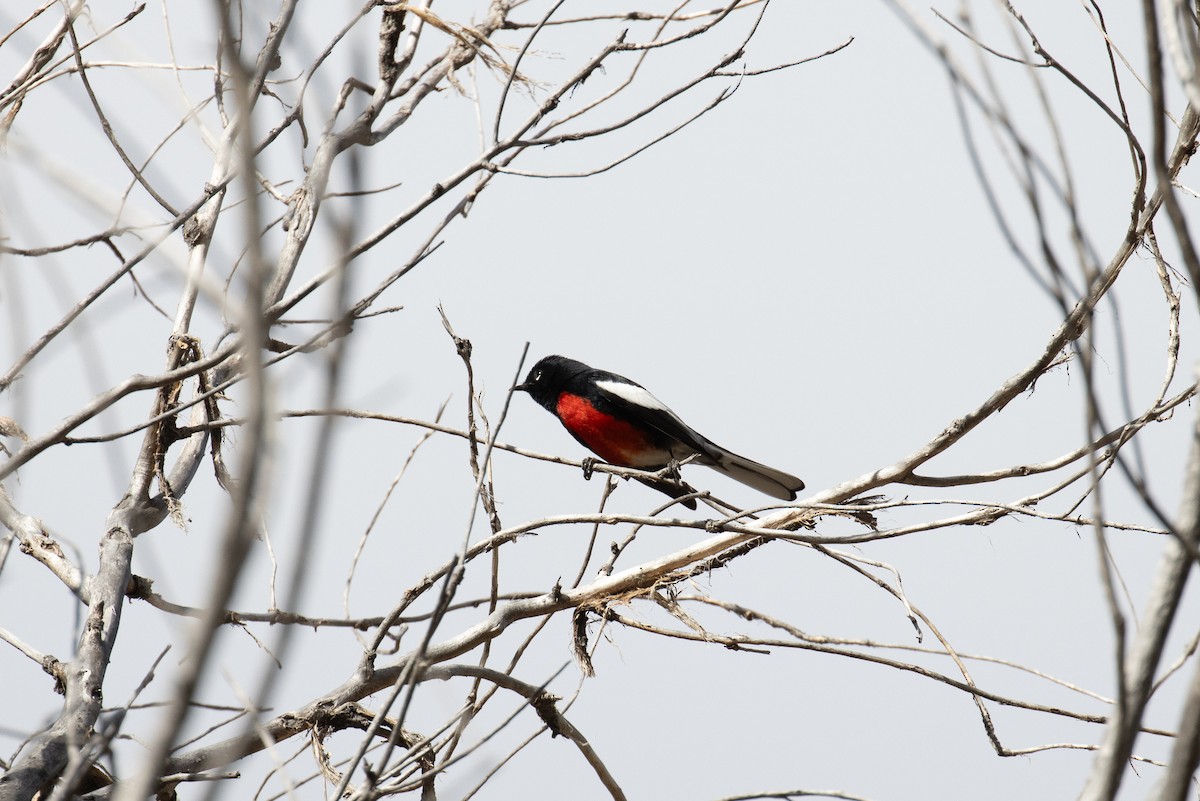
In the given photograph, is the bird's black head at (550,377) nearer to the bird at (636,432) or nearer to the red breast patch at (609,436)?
the bird at (636,432)

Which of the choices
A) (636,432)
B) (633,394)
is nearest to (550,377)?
(633,394)

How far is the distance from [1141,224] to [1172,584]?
151cm

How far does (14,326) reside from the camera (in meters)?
2.01

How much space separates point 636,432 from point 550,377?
2.48ft

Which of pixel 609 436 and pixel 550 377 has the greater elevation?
pixel 550 377

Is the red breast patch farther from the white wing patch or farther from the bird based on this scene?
the white wing patch

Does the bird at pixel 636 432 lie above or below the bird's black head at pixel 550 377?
below

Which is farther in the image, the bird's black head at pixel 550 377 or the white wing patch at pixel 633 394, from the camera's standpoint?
the bird's black head at pixel 550 377

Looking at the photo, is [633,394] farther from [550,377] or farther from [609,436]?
[550,377]

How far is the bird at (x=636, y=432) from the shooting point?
18.1 feet

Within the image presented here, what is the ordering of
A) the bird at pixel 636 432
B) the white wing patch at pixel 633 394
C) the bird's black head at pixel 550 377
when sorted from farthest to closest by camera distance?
the bird's black head at pixel 550 377
the white wing patch at pixel 633 394
the bird at pixel 636 432

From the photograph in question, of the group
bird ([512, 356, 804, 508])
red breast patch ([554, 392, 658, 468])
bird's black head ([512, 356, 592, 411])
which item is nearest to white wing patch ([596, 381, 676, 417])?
bird ([512, 356, 804, 508])

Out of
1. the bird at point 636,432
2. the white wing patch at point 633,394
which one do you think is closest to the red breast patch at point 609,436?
the bird at point 636,432

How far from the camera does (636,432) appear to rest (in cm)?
574
